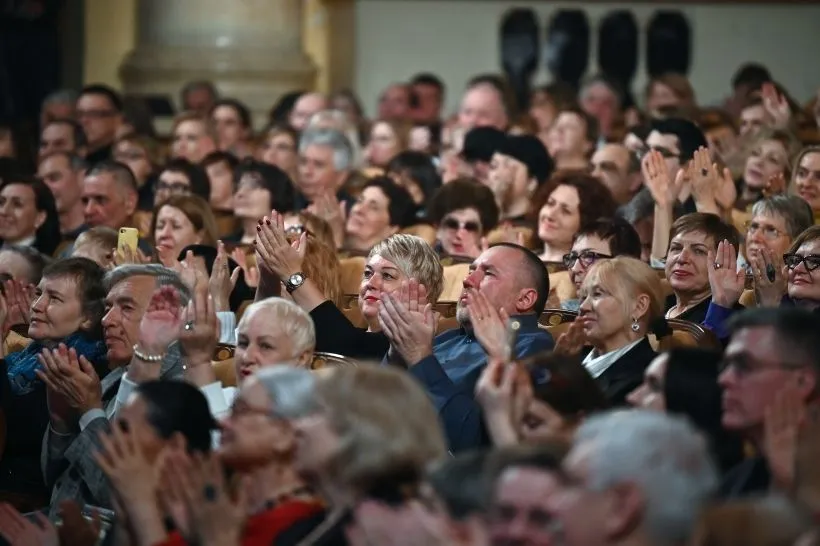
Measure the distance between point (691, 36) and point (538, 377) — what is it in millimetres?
12532

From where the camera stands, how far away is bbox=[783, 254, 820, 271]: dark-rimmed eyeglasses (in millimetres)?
6535

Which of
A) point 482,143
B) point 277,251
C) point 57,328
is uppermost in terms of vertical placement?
point 482,143

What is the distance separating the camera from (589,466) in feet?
13.8

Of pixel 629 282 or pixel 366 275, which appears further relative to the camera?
pixel 366 275

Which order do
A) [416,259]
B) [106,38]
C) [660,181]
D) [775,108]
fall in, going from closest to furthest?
[416,259], [660,181], [775,108], [106,38]

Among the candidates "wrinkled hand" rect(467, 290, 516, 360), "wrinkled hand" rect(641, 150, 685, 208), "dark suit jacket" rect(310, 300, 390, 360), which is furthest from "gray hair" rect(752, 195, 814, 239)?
"wrinkled hand" rect(467, 290, 516, 360)

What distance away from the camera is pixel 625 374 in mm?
5969

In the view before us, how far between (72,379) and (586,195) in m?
3.17

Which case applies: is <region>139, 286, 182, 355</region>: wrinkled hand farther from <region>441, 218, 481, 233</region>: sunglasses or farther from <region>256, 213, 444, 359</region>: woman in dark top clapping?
<region>441, 218, 481, 233</region>: sunglasses

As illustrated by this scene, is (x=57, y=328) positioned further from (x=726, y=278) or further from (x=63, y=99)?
(x=63, y=99)

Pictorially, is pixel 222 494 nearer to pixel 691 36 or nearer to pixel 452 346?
pixel 452 346

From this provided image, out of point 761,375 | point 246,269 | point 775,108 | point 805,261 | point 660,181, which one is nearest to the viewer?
point 761,375

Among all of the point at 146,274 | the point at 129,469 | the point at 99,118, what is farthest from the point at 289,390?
the point at 99,118

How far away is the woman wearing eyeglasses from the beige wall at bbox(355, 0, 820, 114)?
8.08 m
